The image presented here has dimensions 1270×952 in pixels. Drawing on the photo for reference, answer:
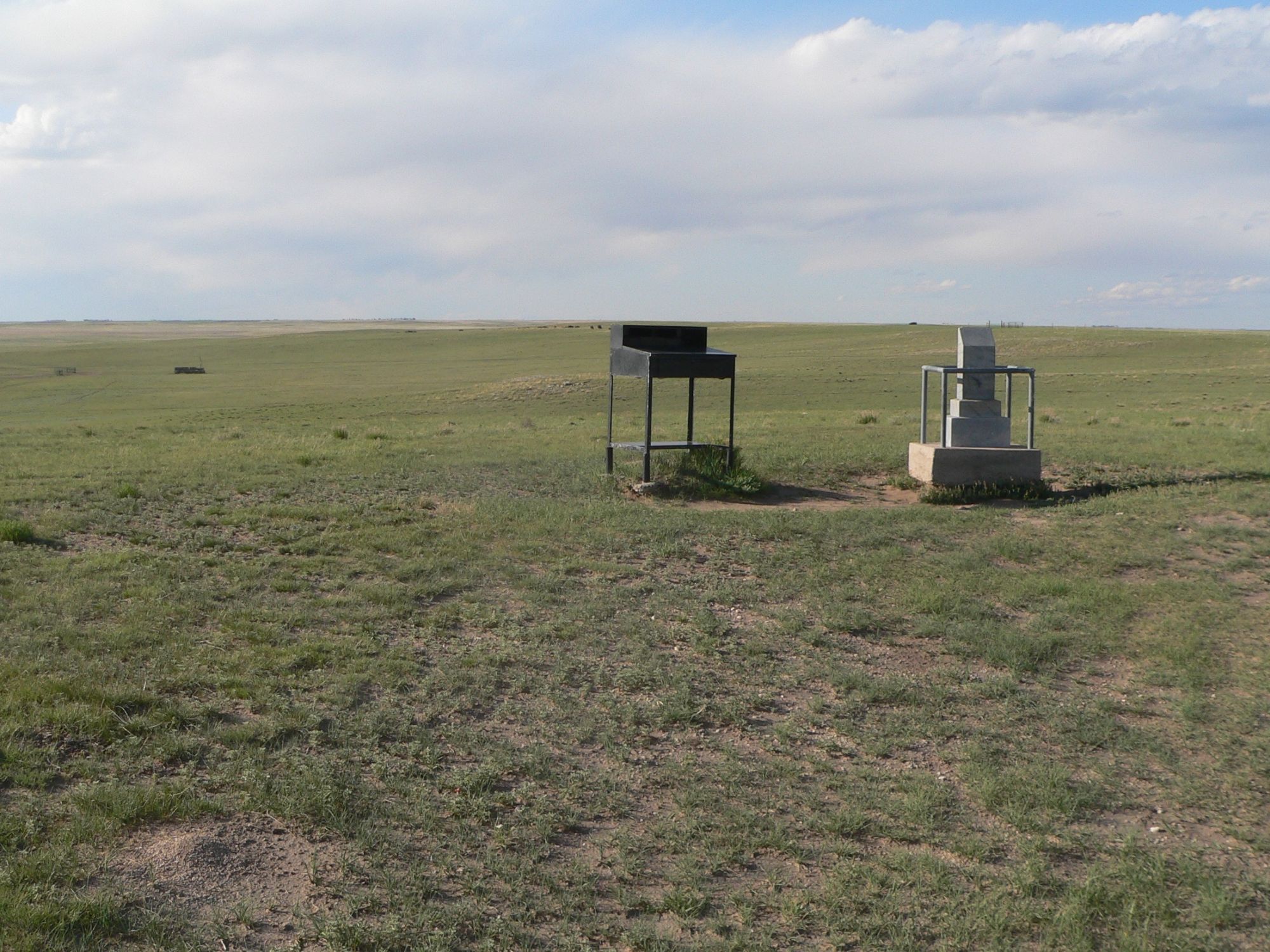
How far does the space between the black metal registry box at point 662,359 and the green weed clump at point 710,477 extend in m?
0.16

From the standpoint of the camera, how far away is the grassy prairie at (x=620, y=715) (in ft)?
15.5

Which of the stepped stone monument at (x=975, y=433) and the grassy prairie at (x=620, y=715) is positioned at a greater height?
the stepped stone monument at (x=975, y=433)

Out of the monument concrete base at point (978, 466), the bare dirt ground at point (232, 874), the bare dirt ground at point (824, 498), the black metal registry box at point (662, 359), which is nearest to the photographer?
the bare dirt ground at point (232, 874)

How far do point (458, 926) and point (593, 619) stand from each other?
14.2 ft

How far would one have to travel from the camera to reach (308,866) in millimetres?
4922

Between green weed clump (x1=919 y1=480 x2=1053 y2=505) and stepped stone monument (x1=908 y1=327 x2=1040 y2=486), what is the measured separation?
85 mm

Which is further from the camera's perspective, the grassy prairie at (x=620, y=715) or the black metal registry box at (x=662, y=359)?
the black metal registry box at (x=662, y=359)

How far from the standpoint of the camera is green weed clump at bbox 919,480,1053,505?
13844 millimetres

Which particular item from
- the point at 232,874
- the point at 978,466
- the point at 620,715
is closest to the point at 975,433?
the point at 978,466

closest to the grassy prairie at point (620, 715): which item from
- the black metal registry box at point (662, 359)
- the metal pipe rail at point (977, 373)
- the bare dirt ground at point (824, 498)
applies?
the bare dirt ground at point (824, 498)

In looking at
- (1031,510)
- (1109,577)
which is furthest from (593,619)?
(1031,510)

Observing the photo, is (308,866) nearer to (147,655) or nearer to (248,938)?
(248,938)

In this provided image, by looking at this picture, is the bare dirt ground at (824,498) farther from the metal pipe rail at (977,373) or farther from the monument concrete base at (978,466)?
the metal pipe rail at (977,373)

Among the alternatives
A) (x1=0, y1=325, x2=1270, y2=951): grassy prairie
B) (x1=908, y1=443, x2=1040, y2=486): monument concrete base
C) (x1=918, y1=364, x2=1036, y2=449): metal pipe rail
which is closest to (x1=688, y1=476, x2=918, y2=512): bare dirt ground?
(x1=0, y1=325, x2=1270, y2=951): grassy prairie
